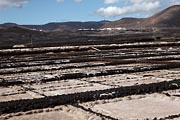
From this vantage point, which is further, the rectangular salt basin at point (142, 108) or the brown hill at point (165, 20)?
the brown hill at point (165, 20)

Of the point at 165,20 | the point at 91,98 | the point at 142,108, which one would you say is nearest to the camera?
the point at 142,108

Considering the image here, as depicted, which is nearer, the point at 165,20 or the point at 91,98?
the point at 91,98

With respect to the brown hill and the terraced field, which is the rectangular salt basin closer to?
the terraced field

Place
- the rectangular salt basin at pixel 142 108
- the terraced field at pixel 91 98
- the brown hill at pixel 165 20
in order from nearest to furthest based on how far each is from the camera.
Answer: the rectangular salt basin at pixel 142 108 < the terraced field at pixel 91 98 < the brown hill at pixel 165 20

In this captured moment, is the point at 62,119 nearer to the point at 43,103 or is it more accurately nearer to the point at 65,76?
the point at 43,103

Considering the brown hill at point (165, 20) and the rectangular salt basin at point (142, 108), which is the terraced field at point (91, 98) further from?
the brown hill at point (165, 20)

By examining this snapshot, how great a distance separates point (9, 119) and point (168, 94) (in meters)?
2.02

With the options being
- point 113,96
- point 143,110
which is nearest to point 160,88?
point 113,96

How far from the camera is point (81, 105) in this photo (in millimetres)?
4297

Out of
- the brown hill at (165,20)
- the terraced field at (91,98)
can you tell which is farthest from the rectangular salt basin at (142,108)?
the brown hill at (165,20)

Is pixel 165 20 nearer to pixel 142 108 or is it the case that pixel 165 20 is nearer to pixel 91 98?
pixel 91 98

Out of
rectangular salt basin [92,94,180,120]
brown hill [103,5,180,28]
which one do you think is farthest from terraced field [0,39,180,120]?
brown hill [103,5,180,28]

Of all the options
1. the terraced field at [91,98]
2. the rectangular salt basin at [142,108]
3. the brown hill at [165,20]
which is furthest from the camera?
the brown hill at [165,20]

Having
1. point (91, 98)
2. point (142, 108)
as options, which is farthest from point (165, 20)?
point (142, 108)
